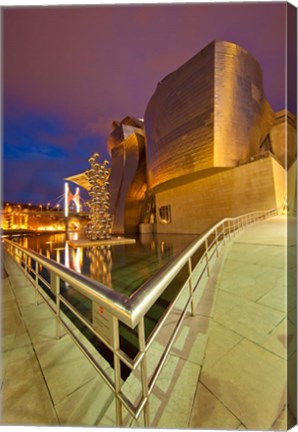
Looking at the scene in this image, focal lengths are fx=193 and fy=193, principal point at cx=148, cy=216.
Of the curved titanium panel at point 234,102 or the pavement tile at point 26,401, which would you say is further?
the curved titanium panel at point 234,102

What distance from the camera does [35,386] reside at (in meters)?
1.27

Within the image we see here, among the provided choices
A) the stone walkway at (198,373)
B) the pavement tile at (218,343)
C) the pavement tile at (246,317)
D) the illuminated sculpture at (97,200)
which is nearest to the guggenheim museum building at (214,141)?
the illuminated sculpture at (97,200)

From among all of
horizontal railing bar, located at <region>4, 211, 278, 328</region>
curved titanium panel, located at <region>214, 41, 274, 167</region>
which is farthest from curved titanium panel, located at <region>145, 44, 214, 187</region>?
horizontal railing bar, located at <region>4, 211, 278, 328</region>

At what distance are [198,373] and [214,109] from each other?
50.2 ft

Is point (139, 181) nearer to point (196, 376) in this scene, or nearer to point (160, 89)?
point (160, 89)

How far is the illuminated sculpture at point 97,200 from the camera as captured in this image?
12.7m

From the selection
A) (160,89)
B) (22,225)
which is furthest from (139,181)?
(22,225)

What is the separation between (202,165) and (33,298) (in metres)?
14.0

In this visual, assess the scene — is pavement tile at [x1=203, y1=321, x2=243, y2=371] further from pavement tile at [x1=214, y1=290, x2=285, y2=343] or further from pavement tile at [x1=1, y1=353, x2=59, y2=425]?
pavement tile at [x1=1, y1=353, x2=59, y2=425]

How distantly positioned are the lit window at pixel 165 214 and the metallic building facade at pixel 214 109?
177 inches

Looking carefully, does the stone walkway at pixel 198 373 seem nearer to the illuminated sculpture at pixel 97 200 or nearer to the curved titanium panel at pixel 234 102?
the illuminated sculpture at pixel 97 200

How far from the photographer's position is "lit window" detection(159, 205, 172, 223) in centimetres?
2038

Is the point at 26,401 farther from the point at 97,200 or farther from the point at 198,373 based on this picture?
the point at 97,200

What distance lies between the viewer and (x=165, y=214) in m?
21.1
